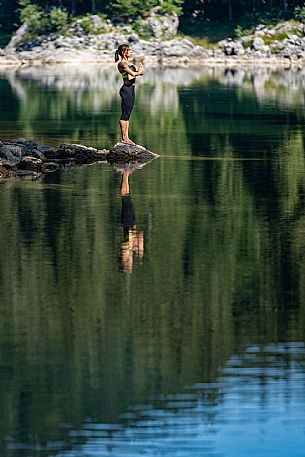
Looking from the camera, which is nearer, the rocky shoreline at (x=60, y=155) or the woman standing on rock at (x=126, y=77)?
the rocky shoreline at (x=60, y=155)

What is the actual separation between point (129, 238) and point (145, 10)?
313ft

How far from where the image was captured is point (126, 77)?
97.5ft

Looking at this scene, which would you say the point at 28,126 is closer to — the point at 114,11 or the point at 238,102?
the point at 238,102

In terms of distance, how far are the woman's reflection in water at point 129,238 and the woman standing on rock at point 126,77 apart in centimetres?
625

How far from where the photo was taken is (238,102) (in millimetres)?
51188

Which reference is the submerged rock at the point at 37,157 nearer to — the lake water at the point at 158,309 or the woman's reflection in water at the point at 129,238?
the lake water at the point at 158,309

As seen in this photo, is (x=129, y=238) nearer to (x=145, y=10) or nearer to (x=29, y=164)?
(x=29, y=164)

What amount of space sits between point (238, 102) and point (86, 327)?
37839mm

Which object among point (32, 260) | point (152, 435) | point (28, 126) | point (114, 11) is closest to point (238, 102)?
point (28, 126)

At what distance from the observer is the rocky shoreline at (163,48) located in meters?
104

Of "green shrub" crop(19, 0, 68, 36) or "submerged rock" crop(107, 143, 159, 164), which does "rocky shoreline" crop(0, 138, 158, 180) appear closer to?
"submerged rock" crop(107, 143, 159, 164)

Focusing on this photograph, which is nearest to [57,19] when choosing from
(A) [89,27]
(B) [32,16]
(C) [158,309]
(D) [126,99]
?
(B) [32,16]

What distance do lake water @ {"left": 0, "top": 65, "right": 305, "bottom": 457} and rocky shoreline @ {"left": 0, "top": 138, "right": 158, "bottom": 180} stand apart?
63cm

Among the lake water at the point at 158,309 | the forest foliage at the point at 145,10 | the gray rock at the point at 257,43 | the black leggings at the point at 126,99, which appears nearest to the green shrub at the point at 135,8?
the forest foliage at the point at 145,10
